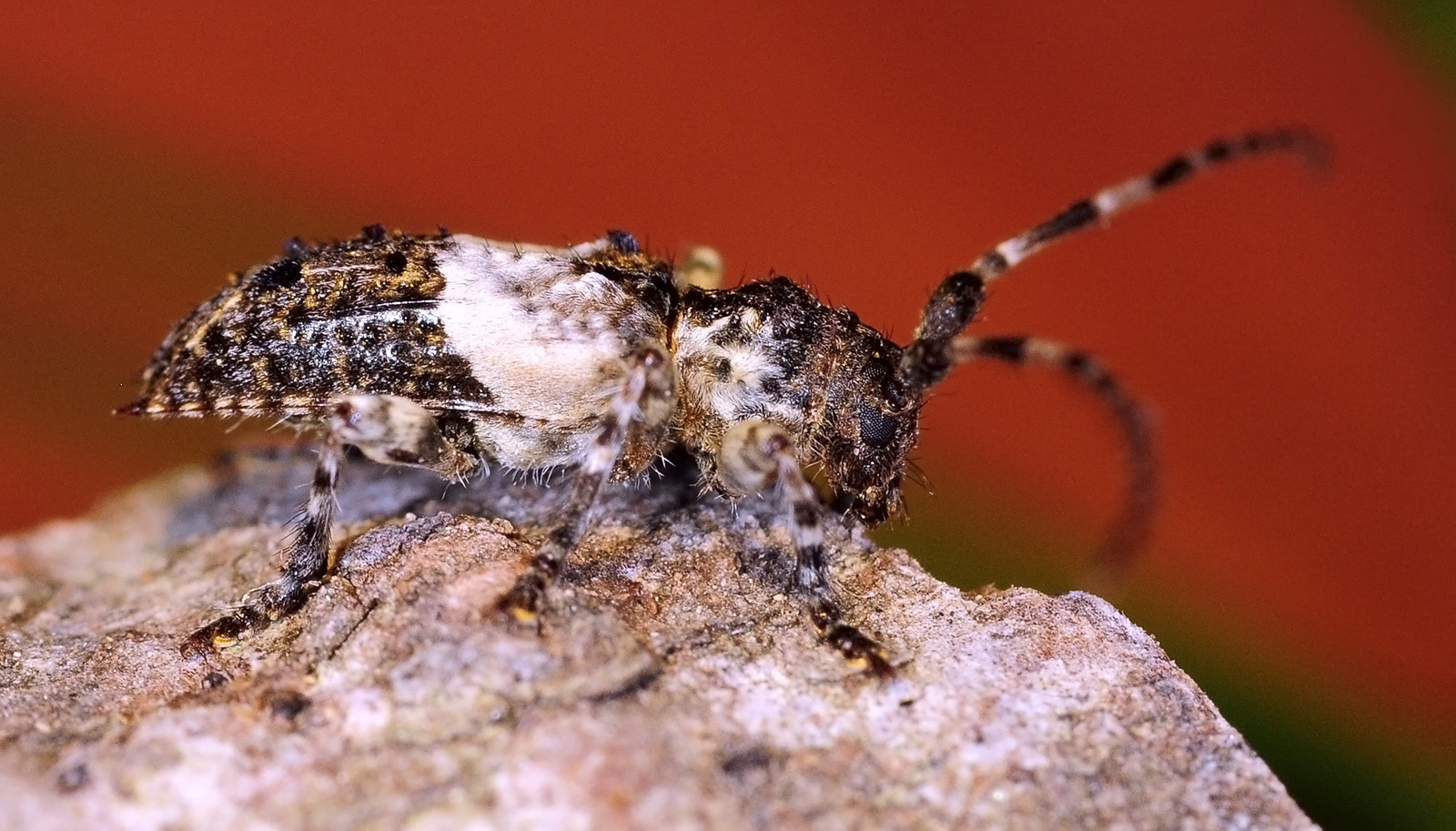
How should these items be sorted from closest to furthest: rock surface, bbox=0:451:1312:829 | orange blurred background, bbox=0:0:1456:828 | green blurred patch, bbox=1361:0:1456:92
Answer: rock surface, bbox=0:451:1312:829, orange blurred background, bbox=0:0:1456:828, green blurred patch, bbox=1361:0:1456:92

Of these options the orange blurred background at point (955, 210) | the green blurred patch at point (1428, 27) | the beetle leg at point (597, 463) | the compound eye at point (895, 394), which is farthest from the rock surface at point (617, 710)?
Result: the green blurred patch at point (1428, 27)

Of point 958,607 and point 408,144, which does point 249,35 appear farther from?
point 958,607

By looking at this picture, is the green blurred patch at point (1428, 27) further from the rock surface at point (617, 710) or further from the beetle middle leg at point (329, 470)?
the beetle middle leg at point (329, 470)

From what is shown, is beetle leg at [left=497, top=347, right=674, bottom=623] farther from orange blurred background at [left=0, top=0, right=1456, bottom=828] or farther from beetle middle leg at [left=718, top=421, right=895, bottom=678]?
orange blurred background at [left=0, top=0, right=1456, bottom=828]

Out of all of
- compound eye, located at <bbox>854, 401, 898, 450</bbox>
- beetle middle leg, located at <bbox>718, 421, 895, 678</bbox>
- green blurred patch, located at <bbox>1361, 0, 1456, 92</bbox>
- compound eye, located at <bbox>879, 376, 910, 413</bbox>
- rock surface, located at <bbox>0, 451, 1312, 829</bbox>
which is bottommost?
rock surface, located at <bbox>0, 451, 1312, 829</bbox>

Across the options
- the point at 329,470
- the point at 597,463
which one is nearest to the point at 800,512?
the point at 597,463

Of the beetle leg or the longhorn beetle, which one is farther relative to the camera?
the longhorn beetle

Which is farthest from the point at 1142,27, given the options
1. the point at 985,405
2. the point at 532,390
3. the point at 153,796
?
the point at 153,796

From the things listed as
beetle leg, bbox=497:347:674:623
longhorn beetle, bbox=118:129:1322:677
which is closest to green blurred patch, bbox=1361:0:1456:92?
longhorn beetle, bbox=118:129:1322:677
